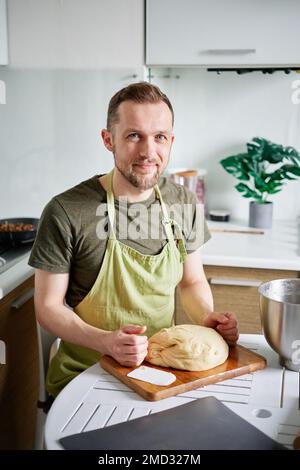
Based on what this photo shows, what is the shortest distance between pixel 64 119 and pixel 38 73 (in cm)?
21

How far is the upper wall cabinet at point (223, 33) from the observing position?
2104 millimetres

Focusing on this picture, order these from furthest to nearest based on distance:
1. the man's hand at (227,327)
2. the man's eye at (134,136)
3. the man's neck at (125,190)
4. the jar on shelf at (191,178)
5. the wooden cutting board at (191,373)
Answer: the jar on shelf at (191,178)
the man's neck at (125,190)
the man's eye at (134,136)
the man's hand at (227,327)
the wooden cutting board at (191,373)

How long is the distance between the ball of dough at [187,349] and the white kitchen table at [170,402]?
0.19 feet

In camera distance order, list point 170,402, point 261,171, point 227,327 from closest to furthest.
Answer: point 170,402, point 227,327, point 261,171

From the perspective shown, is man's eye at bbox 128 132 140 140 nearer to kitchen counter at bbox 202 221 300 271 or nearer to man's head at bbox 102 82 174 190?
man's head at bbox 102 82 174 190

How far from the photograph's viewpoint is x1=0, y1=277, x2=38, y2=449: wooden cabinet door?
5.85 ft

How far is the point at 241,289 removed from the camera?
6.93 feet

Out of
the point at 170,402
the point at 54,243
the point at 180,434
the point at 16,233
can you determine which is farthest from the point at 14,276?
the point at 180,434

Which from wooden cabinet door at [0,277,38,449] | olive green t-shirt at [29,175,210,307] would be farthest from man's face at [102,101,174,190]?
wooden cabinet door at [0,277,38,449]

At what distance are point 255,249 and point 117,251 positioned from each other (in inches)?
32.8

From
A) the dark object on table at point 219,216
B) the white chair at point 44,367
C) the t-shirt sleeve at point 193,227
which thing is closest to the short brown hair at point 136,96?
the t-shirt sleeve at point 193,227

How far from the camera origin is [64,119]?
7.53ft

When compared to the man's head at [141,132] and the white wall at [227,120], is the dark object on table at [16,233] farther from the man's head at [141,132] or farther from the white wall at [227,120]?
the white wall at [227,120]

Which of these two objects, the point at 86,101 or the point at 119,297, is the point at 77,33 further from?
the point at 119,297
